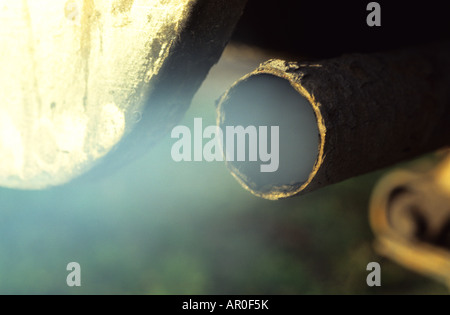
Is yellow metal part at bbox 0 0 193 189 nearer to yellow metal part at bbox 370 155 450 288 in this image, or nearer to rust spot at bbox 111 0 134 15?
rust spot at bbox 111 0 134 15

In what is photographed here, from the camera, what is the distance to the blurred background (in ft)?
11.3

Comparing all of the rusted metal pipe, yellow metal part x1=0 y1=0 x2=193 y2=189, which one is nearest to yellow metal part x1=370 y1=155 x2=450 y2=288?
the rusted metal pipe

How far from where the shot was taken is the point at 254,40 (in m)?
1.40

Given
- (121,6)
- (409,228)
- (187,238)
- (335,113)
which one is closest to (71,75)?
(121,6)

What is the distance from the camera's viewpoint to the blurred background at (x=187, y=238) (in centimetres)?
345

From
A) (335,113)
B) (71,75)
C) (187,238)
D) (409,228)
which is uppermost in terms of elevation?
(187,238)

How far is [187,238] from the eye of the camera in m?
3.79

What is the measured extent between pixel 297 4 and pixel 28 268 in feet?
9.97

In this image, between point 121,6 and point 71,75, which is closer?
point 121,6

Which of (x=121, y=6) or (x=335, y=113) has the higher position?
(x=121, y=6)

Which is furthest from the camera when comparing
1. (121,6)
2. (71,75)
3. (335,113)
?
(71,75)

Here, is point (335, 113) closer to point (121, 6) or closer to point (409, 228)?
point (121, 6)

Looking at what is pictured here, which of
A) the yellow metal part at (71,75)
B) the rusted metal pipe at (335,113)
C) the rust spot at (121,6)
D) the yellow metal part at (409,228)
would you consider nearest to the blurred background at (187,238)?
the yellow metal part at (409,228)
